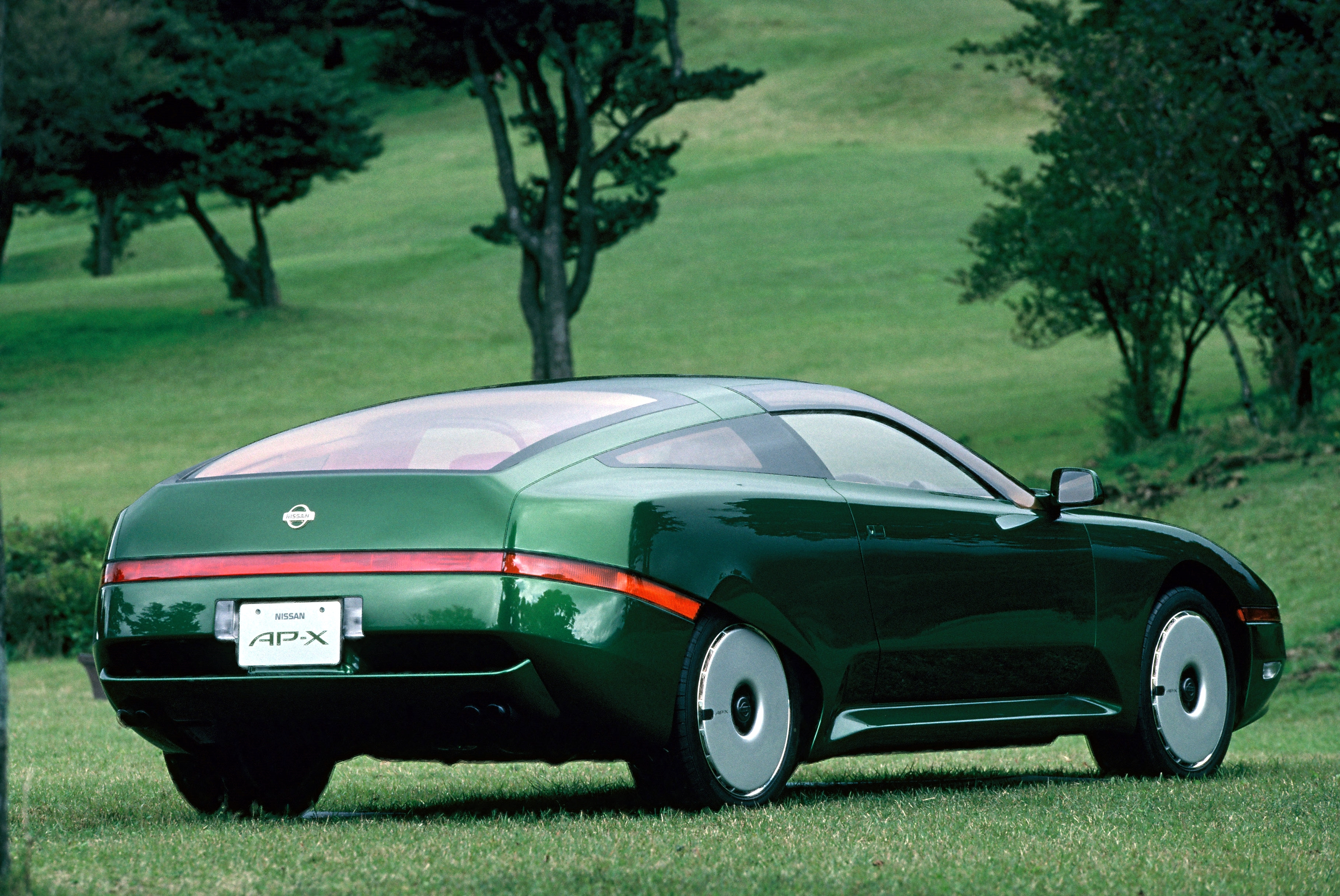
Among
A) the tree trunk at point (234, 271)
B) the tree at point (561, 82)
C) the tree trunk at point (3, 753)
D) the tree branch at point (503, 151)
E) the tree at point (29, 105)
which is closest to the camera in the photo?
the tree trunk at point (3, 753)

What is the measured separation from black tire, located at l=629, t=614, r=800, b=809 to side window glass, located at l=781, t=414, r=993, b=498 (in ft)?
2.80

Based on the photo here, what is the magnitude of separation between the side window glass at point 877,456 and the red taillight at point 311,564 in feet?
5.02

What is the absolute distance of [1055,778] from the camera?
7.46m

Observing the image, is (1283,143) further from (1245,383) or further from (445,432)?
(445,432)

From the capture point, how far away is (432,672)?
17.7 feet

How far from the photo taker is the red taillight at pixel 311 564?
538 cm

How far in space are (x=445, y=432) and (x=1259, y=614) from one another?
3691 millimetres

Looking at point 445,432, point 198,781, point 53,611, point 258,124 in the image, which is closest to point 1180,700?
point 445,432

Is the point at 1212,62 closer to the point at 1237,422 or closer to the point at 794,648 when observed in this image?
the point at 1237,422

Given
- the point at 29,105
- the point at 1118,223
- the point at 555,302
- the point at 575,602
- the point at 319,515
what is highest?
the point at 319,515

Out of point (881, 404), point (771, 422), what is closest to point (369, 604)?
point (771, 422)

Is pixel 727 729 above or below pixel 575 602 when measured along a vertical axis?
below

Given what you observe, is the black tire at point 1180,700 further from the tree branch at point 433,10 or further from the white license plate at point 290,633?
the tree branch at point 433,10

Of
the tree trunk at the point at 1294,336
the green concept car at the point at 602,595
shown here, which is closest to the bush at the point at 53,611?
the green concept car at the point at 602,595
